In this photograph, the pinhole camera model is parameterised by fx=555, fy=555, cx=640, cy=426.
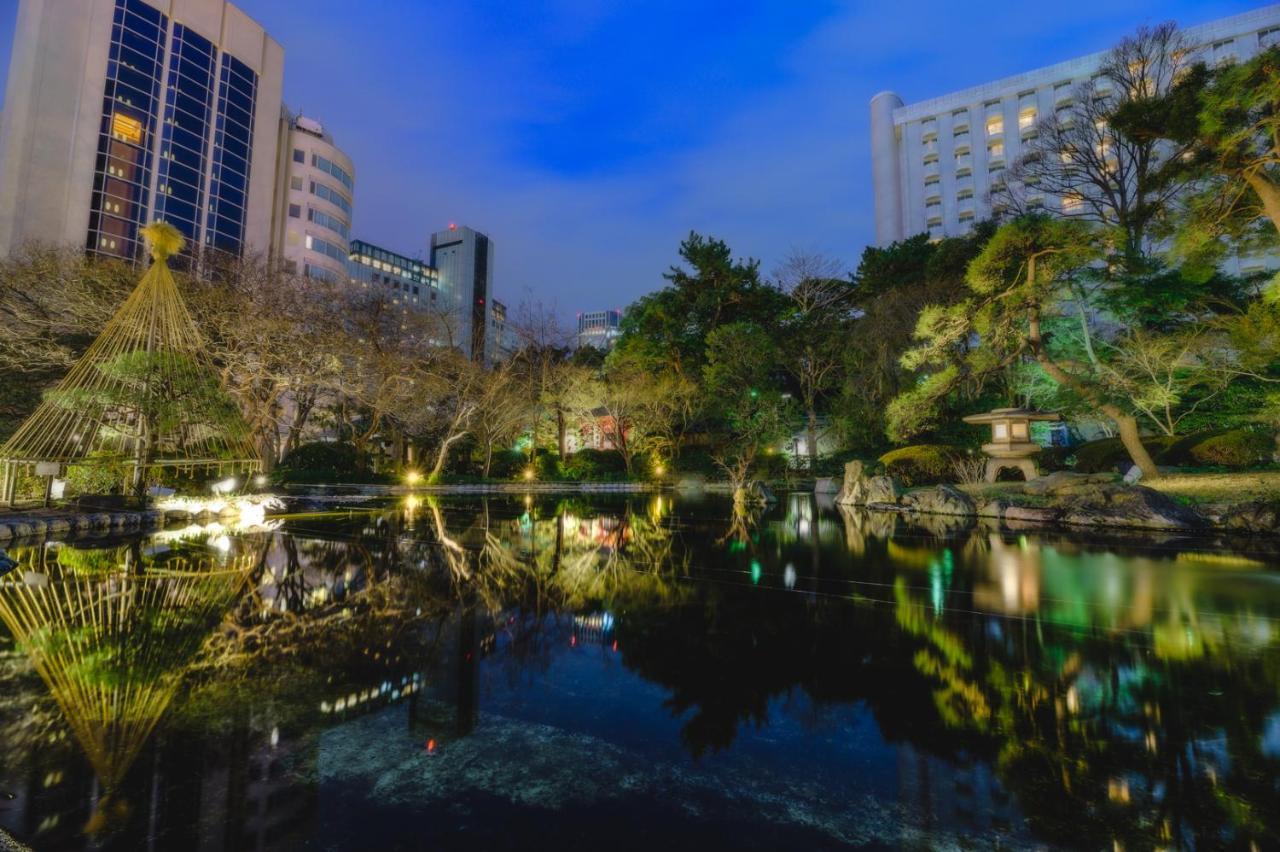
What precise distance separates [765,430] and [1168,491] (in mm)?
13947

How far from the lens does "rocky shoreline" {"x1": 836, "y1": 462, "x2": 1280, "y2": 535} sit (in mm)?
9398

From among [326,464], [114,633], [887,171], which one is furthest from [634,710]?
[887,171]

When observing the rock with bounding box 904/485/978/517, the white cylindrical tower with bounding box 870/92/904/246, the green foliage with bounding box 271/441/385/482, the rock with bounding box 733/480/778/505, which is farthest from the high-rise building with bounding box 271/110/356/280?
the white cylindrical tower with bounding box 870/92/904/246

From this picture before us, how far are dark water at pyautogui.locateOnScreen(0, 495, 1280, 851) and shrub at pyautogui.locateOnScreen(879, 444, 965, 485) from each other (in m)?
13.4

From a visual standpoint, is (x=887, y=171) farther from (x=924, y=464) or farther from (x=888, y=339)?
(x=924, y=464)

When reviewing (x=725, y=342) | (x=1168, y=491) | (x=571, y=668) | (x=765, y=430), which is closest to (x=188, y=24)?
(x=725, y=342)

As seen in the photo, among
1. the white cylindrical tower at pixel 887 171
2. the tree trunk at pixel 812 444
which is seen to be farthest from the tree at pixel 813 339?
the white cylindrical tower at pixel 887 171

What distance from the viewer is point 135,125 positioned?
36688 millimetres

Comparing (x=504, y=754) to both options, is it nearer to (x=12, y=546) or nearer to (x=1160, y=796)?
(x=1160, y=796)

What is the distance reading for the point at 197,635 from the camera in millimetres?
3713

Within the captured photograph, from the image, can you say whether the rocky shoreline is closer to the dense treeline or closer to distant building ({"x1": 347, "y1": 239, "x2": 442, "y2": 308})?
the dense treeline

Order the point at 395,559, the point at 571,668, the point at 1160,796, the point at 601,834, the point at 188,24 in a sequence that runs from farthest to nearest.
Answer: the point at 188,24 < the point at 395,559 < the point at 571,668 < the point at 1160,796 < the point at 601,834

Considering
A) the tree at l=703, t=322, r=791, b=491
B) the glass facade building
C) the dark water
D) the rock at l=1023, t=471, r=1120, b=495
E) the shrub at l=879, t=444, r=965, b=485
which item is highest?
the glass facade building

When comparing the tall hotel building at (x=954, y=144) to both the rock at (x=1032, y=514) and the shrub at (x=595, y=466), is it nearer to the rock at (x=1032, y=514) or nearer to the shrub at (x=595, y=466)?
the shrub at (x=595, y=466)
